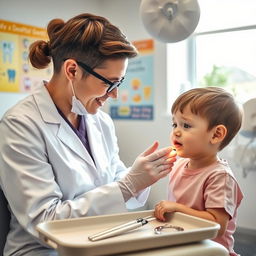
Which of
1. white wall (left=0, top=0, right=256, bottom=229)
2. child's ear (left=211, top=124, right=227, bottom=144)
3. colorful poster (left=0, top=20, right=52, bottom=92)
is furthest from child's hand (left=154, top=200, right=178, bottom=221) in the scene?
colorful poster (left=0, top=20, right=52, bottom=92)

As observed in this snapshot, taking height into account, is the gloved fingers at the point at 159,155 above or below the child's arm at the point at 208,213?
above

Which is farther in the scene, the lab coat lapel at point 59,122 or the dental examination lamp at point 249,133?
the dental examination lamp at point 249,133

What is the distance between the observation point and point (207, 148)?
4.19ft

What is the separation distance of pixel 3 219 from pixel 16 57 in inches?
63.9

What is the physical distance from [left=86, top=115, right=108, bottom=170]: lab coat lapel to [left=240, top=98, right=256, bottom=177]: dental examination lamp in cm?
96

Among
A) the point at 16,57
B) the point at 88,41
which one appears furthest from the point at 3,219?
the point at 16,57

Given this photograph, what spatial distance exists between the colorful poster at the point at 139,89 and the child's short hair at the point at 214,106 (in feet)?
5.48

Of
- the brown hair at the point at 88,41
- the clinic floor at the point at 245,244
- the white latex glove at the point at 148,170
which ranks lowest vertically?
the clinic floor at the point at 245,244

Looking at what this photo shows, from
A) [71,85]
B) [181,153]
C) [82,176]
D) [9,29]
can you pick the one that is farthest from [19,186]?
[9,29]

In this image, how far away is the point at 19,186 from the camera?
124cm

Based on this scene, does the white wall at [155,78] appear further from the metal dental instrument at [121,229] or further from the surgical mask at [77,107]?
the metal dental instrument at [121,229]

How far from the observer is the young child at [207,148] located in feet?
3.96

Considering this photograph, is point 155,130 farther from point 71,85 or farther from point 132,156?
point 71,85

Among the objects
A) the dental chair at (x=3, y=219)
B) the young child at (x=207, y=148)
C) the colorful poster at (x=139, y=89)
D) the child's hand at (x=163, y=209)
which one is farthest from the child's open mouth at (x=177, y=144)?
the colorful poster at (x=139, y=89)
